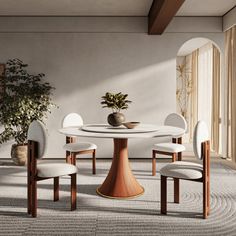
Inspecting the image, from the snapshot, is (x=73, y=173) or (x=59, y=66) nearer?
(x=73, y=173)

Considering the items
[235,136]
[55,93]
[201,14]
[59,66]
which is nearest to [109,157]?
[55,93]

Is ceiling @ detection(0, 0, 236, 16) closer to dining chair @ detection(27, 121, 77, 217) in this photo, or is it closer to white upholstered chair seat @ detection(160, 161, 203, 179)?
dining chair @ detection(27, 121, 77, 217)

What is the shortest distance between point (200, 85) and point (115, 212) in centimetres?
603

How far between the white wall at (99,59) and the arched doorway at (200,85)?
106 centimetres

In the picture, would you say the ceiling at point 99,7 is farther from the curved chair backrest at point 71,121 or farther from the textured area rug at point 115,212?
the textured area rug at point 115,212

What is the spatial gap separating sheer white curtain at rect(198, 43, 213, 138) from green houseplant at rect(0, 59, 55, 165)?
→ 3904 millimetres

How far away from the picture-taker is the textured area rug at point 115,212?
2.72 m

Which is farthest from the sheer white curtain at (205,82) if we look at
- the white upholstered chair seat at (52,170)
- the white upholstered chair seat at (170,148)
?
the white upholstered chair seat at (52,170)

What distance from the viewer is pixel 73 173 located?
10.3ft

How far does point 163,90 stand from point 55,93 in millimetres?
2089

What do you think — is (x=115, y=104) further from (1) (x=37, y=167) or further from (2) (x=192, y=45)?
(2) (x=192, y=45)

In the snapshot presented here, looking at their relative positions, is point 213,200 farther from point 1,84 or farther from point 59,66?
point 1,84

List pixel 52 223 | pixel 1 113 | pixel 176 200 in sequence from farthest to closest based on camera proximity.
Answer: pixel 1 113 → pixel 176 200 → pixel 52 223

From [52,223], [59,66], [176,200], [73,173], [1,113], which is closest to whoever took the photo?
[52,223]
